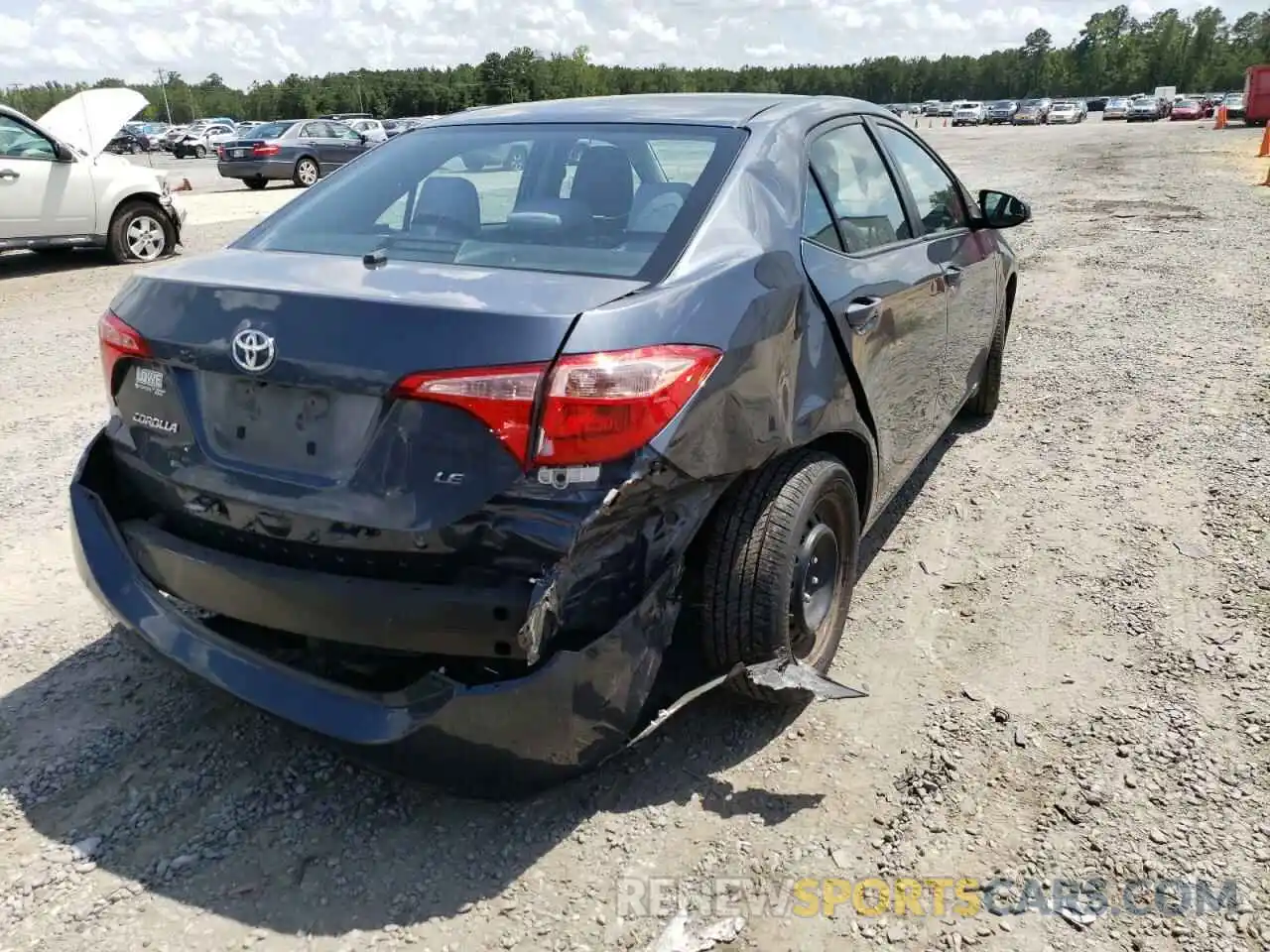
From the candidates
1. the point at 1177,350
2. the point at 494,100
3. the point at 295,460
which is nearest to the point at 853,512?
the point at 295,460

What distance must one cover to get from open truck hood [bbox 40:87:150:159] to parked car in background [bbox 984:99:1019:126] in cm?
6619

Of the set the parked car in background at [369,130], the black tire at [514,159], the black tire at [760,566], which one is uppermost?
the black tire at [514,159]

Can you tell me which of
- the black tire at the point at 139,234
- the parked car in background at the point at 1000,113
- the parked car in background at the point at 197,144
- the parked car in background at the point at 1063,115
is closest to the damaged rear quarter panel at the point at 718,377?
the black tire at the point at 139,234

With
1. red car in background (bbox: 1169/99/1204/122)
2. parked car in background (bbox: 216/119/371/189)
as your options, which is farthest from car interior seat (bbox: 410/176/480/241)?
red car in background (bbox: 1169/99/1204/122)

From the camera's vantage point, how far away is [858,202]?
3.33 m

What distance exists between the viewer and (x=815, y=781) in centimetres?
264

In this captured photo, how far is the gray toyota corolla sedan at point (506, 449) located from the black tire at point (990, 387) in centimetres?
238

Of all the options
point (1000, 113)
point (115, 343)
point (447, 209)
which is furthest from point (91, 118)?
point (1000, 113)

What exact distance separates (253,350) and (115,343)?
0.58 metres

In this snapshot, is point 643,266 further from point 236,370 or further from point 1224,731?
point 1224,731

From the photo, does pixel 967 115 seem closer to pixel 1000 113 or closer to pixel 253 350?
pixel 1000 113

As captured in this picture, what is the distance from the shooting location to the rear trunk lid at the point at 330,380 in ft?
6.72

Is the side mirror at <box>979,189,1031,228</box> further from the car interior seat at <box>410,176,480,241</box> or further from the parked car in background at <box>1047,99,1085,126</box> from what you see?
the parked car in background at <box>1047,99,1085,126</box>

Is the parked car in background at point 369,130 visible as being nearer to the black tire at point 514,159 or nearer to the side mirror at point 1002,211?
the side mirror at point 1002,211
